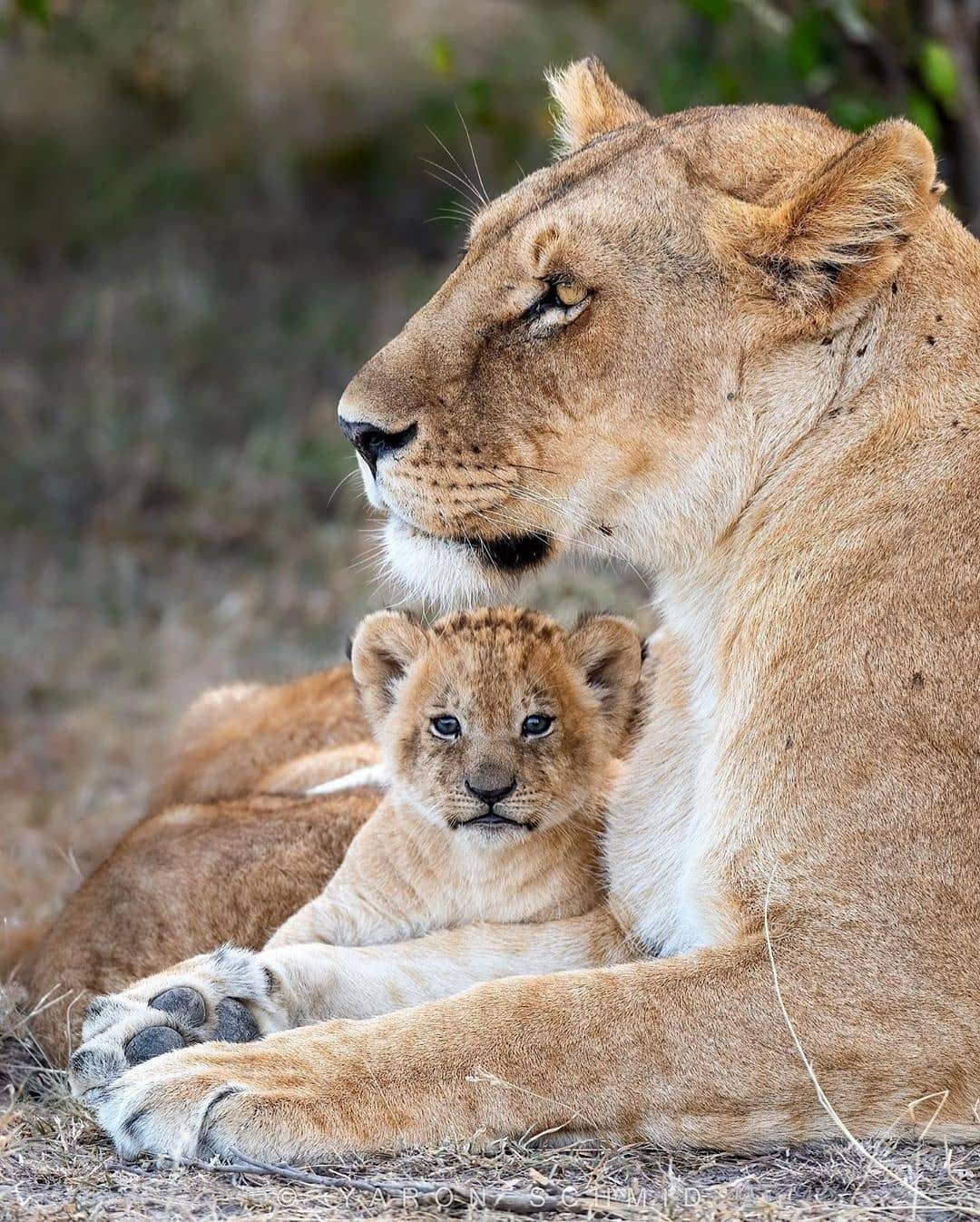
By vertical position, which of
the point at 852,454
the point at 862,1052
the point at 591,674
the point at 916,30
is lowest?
the point at 862,1052

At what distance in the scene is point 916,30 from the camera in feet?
23.2

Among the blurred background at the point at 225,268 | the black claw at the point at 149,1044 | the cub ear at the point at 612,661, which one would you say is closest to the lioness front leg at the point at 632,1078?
the black claw at the point at 149,1044

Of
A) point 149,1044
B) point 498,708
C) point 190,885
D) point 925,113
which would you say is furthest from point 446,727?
point 925,113

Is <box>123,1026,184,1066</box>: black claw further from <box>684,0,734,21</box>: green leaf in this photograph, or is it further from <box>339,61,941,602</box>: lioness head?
<box>684,0,734,21</box>: green leaf

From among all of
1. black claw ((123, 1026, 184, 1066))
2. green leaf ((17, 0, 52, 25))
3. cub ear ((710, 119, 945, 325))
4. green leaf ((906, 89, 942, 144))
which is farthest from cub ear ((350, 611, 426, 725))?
green leaf ((906, 89, 942, 144))

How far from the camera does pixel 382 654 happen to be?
13.2 ft

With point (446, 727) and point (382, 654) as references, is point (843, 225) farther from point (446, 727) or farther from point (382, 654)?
point (382, 654)

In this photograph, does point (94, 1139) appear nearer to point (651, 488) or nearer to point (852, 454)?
point (651, 488)

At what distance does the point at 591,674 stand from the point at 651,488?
761 mm

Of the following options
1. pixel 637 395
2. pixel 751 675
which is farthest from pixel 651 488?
pixel 751 675

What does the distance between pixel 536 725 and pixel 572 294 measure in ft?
3.13

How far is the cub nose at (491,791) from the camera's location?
3.58 metres

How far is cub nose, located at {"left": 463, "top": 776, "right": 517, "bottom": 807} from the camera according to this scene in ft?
11.7

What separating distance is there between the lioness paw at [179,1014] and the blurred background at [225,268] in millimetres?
1481
